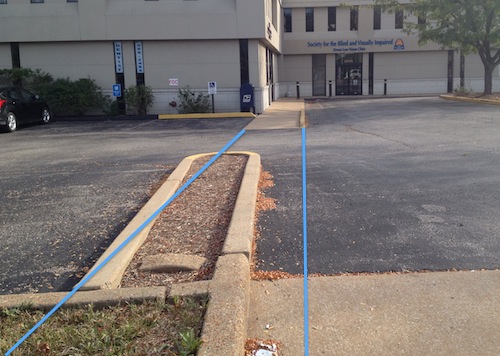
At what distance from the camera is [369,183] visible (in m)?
8.16

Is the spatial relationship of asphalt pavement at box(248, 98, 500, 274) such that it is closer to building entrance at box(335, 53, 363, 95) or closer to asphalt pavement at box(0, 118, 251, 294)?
asphalt pavement at box(0, 118, 251, 294)

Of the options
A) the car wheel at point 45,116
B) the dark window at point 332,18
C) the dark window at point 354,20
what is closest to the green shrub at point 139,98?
the car wheel at point 45,116

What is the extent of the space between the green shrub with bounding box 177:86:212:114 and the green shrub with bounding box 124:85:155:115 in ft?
4.48

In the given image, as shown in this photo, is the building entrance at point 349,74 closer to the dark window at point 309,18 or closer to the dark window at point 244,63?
the dark window at point 309,18

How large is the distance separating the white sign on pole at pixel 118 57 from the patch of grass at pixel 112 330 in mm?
20313

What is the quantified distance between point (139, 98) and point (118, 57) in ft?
7.24

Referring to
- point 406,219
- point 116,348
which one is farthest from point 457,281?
point 116,348

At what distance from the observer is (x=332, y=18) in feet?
133

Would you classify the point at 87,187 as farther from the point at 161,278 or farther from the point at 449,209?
the point at 449,209

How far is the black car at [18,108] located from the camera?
17.8m

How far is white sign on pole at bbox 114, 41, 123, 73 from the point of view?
899 inches

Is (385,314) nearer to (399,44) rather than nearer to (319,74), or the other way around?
(319,74)

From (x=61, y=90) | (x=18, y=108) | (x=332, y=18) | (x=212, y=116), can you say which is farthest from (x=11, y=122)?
(x=332, y=18)

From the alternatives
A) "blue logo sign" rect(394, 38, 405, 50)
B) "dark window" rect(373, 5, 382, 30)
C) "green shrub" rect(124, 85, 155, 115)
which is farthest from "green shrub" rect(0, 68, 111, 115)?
"blue logo sign" rect(394, 38, 405, 50)
